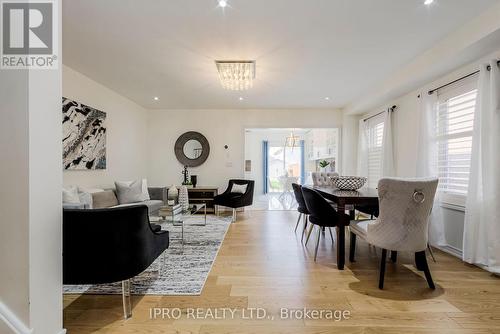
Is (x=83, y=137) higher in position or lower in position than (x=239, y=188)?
higher

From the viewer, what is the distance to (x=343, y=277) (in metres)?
2.34

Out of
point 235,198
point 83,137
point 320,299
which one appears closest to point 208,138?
point 235,198

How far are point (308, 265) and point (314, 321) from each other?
0.94 meters

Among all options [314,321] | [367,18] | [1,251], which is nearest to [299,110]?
[367,18]

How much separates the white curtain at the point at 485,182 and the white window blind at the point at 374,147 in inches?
88.1

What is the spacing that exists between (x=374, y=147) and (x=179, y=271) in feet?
14.8

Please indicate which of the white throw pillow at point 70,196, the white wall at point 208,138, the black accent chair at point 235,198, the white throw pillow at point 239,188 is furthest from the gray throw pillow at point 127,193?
the white throw pillow at point 239,188

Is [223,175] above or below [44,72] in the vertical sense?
below

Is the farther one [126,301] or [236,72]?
[236,72]

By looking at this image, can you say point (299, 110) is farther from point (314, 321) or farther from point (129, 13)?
point (314, 321)

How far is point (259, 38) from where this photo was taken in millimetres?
2623

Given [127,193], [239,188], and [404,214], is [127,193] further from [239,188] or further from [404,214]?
[404,214]

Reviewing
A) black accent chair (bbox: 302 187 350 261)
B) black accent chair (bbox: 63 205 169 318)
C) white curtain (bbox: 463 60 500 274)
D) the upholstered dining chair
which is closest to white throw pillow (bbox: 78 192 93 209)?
black accent chair (bbox: 63 205 169 318)

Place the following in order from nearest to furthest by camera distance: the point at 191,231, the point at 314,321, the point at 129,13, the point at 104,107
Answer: the point at 314,321 → the point at 129,13 → the point at 191,231 → the point at 104,107
